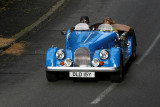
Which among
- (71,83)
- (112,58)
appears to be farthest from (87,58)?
(71,83)

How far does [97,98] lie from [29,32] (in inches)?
345

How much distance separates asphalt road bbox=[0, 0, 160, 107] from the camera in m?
11.1

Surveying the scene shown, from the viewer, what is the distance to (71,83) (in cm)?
1265

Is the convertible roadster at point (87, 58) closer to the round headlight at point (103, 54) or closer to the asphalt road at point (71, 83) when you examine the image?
the round headlight at point (103, 54)

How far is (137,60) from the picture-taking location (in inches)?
600

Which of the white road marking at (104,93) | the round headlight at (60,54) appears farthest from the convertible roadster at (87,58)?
the white road marking at (104,93)

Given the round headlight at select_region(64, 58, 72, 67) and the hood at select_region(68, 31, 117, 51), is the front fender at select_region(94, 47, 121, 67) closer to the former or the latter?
the hood at select_region(68, 31, 117, 51)

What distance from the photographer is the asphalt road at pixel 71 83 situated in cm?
1107

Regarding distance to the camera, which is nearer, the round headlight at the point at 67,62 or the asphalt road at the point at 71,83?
the asphalt road at the point at 71,83

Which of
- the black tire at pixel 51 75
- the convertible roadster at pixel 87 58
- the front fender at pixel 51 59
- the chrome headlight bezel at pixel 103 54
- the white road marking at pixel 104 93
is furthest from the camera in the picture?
the black tire at pixel 51 75

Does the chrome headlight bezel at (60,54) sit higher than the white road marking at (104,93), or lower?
higher

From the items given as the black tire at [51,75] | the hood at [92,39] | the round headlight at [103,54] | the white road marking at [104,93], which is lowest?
the white road marking at [104,93]

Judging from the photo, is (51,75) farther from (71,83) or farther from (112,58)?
(112,58)

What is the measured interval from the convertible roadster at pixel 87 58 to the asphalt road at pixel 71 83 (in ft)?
1.11
